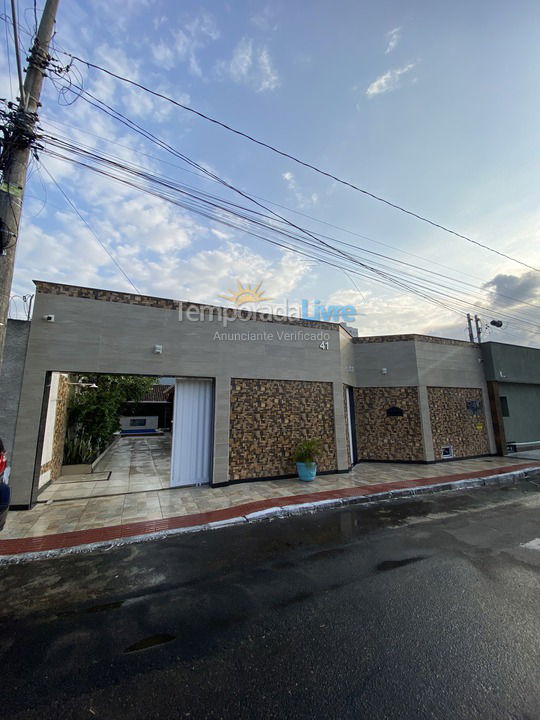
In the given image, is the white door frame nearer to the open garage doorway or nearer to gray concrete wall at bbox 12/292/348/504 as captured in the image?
the open garage doorway

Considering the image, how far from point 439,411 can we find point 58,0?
14.7 metres

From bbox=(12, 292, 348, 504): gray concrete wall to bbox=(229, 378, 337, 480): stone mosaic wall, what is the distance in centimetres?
27

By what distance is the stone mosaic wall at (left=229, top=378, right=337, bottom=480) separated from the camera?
26.3 ft

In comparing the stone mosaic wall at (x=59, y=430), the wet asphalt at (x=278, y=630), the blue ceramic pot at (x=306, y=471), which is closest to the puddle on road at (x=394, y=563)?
the wet asphalt at (x=278, y=630)

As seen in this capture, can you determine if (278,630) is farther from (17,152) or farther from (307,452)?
(17,152)

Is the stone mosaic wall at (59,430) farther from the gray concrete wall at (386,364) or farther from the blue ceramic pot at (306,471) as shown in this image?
the gray concrete wall at (386,364)

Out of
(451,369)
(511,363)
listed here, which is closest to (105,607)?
(451,369)

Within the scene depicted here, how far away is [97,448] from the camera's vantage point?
10.7 meters

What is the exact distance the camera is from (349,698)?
6.42 feet

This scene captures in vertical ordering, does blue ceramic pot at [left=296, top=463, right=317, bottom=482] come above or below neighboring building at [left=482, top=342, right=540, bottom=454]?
below

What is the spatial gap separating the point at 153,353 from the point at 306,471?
508 centimetres

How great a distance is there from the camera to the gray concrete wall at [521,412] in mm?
13352

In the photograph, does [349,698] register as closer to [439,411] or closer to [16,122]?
[16,122]

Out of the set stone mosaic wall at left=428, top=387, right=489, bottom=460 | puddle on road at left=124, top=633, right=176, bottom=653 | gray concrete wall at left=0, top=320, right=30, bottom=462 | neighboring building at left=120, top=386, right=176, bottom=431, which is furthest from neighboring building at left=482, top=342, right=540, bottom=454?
neighboring building at left=120, top=386, right=176, bottom=431
